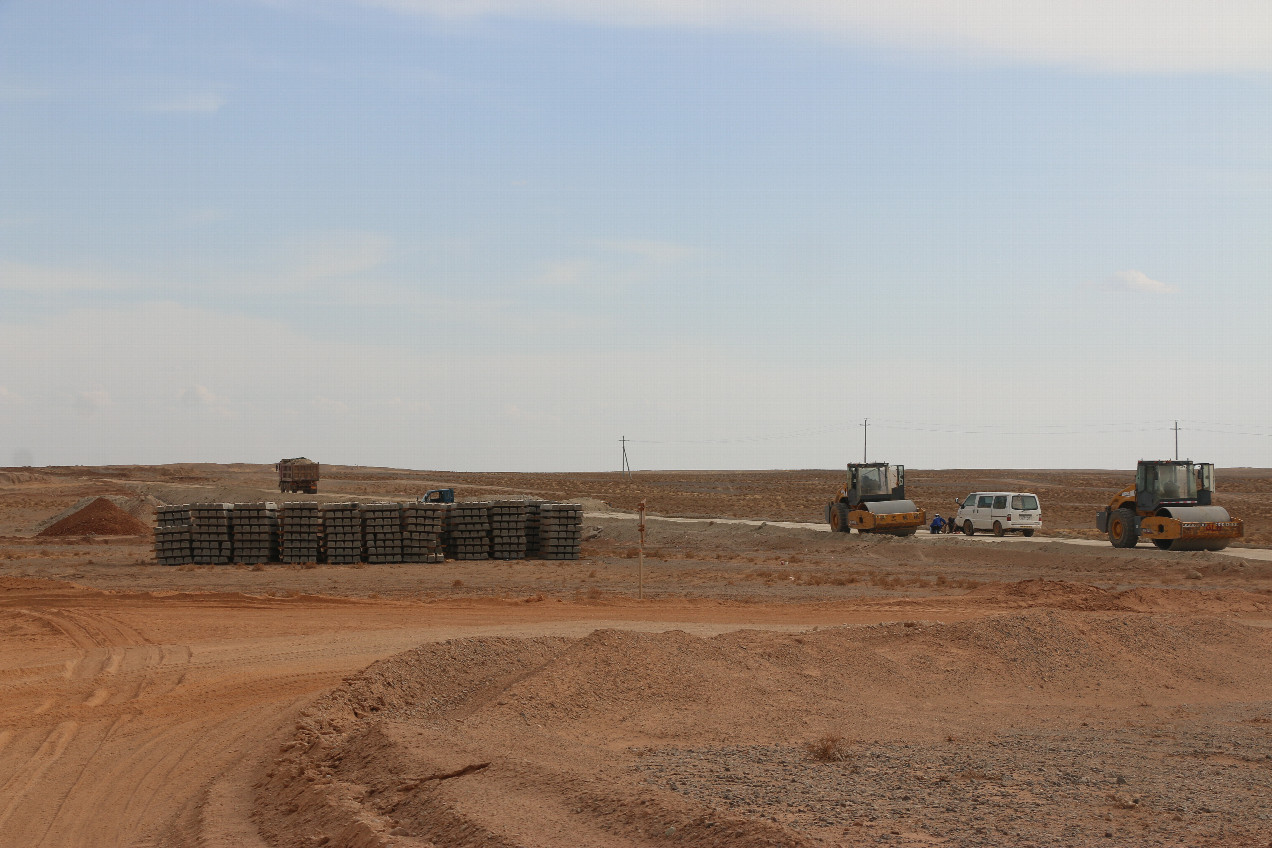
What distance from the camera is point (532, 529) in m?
34.7

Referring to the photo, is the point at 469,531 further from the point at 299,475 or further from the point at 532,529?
the point at 299,475

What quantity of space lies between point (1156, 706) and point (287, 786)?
Answer: 373 inches

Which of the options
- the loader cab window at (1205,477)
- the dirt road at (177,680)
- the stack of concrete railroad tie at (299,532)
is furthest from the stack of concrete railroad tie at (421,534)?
the loader cab window at (1205,477)

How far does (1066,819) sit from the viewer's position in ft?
22.2

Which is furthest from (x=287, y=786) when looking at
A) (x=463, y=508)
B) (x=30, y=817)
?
(x=463, y=508)

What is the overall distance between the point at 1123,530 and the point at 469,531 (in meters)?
19.4

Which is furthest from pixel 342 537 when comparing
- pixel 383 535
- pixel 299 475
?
pixel 299 475

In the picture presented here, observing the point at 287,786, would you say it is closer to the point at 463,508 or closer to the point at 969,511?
the point at 463,508

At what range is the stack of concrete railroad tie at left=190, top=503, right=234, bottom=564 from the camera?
31812mm

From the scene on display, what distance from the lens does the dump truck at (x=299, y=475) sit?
7544 cm

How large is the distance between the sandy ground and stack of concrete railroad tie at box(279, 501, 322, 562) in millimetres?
8937

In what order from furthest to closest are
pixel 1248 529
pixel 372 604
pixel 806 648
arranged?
pixel 1248 529, pixel 372 604, pixel 806 648

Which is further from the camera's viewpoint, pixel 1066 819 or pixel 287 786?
pixel 287 786

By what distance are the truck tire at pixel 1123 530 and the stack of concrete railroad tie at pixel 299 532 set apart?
77.0ft
